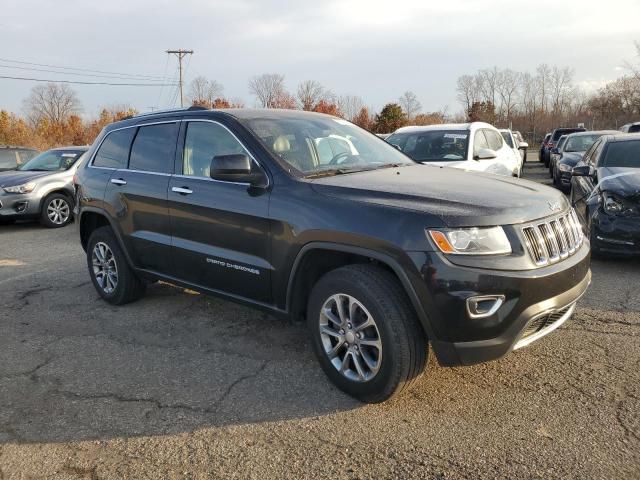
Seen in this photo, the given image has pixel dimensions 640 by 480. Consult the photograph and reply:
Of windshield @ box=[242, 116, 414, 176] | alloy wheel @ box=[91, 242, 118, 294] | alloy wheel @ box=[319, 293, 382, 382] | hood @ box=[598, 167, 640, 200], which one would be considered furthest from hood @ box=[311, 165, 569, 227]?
hood @ box=[598, 167, 640, 200]

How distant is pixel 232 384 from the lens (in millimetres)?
3549

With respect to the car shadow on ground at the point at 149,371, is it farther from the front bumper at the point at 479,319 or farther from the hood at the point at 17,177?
the hood at the point at 17,177

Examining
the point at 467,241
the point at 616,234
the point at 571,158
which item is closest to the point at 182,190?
the point at 467,241

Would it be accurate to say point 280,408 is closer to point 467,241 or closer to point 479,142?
point 467,241

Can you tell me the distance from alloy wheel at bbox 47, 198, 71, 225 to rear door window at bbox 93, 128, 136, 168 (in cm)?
601

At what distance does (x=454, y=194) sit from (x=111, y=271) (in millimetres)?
3571

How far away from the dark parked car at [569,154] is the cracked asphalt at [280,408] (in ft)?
28.1

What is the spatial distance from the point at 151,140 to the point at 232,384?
2.34m

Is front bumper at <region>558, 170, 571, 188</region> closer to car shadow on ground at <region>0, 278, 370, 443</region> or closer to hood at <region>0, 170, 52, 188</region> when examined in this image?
car shadow on ground at <region>0, 278, 370, 443</region>

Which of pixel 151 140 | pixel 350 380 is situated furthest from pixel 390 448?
pixel 151 140

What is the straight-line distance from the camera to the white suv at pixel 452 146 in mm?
8148

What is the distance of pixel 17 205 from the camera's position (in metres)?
10.2

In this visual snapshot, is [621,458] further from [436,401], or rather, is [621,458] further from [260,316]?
[260,316]

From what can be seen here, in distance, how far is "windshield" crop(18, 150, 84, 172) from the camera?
36.9 feet
